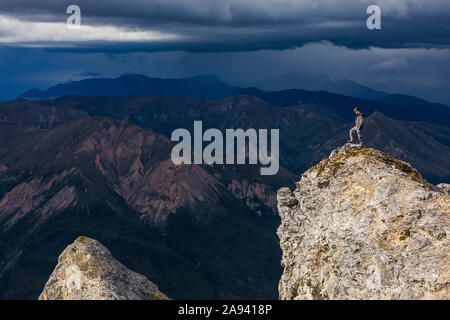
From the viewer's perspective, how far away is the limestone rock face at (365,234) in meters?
37.3

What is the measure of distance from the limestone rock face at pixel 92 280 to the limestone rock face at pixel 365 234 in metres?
13.4

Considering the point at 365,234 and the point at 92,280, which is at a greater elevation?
the point at 365,234

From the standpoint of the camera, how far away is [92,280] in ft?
144

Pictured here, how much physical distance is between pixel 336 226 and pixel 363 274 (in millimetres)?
5214

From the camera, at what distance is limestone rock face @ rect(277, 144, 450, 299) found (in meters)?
37.3

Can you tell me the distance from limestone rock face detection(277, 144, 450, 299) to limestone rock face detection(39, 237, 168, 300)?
13.4 metres

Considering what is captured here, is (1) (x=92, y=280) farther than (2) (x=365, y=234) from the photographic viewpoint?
Yes

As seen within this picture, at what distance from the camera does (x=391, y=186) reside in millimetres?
42312

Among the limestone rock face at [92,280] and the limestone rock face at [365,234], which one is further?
the limestone rock face at [92,280]

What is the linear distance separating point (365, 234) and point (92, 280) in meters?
22.5

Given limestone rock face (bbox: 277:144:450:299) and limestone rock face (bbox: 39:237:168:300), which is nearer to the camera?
limestone rock face (bbox: 277:144:450:299)

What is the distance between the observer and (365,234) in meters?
41.4
